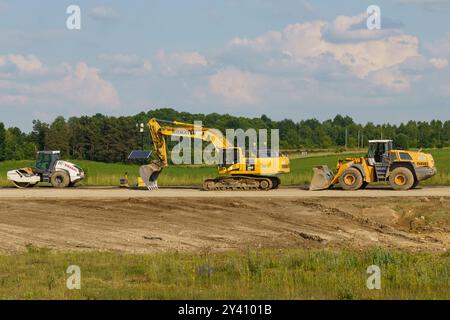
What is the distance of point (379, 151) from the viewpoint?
36.9 m

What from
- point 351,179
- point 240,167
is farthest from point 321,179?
point 240,167

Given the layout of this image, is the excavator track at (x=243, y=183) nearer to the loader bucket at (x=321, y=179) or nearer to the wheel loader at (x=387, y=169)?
the loader bucket at (x=321, y=179)

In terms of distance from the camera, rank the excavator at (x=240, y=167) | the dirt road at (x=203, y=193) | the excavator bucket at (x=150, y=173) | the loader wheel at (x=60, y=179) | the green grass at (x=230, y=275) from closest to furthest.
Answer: the green grass at (x=230, y=275), the dirt road at (x=203, y=193), the excavator at (x=240, y=167), the excavator bucket at (x=150, y=173), the loader wheel at (x=60, y=179)

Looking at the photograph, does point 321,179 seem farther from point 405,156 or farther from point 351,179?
point 405,156

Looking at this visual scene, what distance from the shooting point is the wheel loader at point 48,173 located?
4262 centimetres

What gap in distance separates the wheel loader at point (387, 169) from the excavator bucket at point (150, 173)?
902cm

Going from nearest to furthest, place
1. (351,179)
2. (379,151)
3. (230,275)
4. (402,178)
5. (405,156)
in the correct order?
(230,275)
(402,178)
(405,156)
(351,179)
(379,151)

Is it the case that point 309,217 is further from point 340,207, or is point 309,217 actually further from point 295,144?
point 295,144

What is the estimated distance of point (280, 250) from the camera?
851 inches

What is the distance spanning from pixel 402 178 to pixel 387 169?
0.78m

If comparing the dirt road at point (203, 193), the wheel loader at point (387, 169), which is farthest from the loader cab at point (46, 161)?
the wheel loader at point (387, 169)

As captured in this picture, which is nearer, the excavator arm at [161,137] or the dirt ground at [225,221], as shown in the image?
the dirt ground at [225,221]
